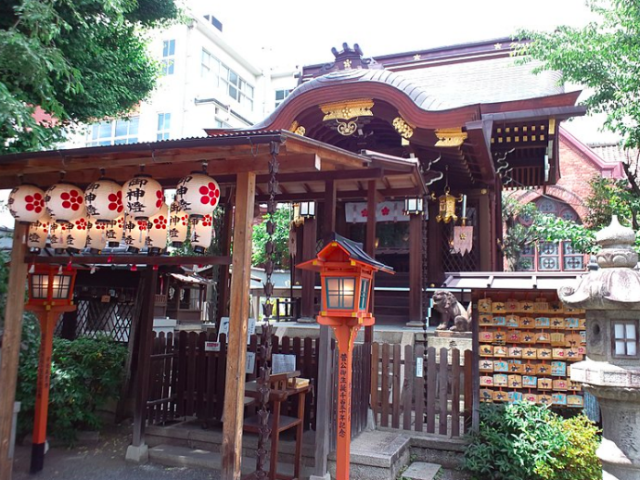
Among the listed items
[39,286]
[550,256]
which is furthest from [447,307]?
[550,256]

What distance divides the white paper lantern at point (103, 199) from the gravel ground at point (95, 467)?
11.9ft

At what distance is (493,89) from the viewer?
45.4 feet

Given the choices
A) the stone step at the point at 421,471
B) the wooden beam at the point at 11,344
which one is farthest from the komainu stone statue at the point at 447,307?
the wooden beam at the point at 11,344

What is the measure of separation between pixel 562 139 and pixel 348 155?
25.2 metres

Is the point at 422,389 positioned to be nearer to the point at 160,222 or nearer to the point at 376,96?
the point at 160,222

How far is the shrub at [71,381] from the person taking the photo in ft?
25.9

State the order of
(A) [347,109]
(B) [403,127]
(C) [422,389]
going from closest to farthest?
(C) [422,389] < (B) [403,127] < (A) [347,109]

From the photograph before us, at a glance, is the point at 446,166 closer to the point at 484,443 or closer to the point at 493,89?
the point at 493,89

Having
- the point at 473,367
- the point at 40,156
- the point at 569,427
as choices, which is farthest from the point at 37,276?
the point at 569,427

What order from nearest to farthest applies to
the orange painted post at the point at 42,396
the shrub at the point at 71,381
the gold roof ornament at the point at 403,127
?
the orange painted post at the point at 42,396 < the shrub at the point at 71,381 < the gold roof ornament at the point at 403,127

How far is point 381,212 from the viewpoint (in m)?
13.9

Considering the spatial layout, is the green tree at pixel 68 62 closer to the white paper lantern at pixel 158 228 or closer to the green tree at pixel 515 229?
the white paper lantern at pixel 158 228

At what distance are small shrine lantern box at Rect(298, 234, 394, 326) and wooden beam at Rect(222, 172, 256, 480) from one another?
918 millimetres

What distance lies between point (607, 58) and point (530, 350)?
24.8 ft
